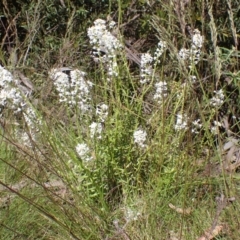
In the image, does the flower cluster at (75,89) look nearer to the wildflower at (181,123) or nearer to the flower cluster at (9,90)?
the flower cluster at (9,90)

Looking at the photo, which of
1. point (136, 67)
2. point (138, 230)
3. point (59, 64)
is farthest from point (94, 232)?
point (136, 67)

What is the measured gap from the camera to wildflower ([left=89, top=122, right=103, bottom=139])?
320cm

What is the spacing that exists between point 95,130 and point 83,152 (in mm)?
137

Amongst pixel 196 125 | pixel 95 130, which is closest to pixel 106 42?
pixel 95 130

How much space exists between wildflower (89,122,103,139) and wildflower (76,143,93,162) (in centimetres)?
8

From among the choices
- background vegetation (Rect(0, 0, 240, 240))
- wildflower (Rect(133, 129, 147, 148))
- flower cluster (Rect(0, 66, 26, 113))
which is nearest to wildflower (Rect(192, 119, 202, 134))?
background vegetation (Rect(0, 0, 240, 240))

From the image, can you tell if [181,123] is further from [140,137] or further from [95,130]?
[95,130]

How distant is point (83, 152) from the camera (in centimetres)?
324

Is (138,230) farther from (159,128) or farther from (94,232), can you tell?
(159,128)

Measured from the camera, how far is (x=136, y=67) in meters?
4.55

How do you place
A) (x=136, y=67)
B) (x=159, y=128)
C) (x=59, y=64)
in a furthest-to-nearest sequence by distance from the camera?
(x=136, y=67) → (x=59, y=64) → (x=159, y=128)

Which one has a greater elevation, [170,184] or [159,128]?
[159,128]

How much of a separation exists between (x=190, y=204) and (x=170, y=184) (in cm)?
16

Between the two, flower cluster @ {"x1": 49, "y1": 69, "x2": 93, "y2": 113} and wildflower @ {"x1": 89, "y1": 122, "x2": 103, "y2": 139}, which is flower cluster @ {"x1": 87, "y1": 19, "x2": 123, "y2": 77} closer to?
flower cluster @ {"x1": 49, "y1": 69, "x2": 93, "y2": 113}
